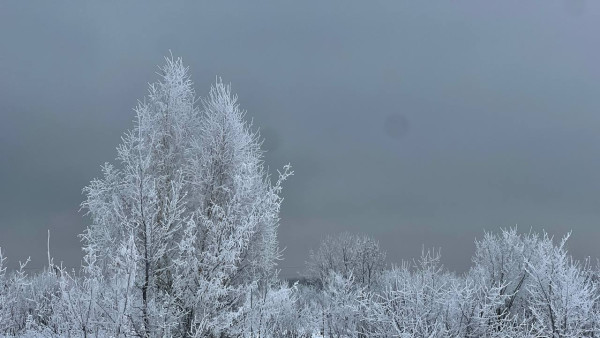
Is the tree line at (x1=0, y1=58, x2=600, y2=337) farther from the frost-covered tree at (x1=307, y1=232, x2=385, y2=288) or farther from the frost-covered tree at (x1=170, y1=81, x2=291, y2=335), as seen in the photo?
the frost-covered tree at (x1=307, y1=232, x2=385, y2=288)

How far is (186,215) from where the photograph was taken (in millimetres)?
18688

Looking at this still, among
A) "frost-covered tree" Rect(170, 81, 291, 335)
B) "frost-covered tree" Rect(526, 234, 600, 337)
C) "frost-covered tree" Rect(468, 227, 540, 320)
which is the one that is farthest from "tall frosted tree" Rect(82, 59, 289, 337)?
Result: "frost-covered tree" Rect(468, 227, 540, 320)

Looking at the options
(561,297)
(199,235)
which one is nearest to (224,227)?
(199,235)

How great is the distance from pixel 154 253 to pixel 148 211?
4.19 ft

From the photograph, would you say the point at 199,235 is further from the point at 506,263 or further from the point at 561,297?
the point at 506,263

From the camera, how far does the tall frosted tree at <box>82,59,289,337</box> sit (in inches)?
642

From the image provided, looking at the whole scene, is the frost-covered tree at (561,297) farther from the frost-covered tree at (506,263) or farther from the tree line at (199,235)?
the frost-covered tree at (506,263)

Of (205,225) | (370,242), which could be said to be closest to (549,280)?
(205,225)

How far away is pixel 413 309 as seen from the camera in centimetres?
2016

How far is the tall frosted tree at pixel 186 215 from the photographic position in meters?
16.3

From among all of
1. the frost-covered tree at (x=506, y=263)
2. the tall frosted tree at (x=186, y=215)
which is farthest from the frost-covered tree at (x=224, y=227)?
the frost-covered tree at (x=506, y=263)

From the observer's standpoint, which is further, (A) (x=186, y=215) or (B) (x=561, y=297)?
(B) (x=561, y=297)

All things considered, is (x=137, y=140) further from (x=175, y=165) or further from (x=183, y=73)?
(x=183, y=73)

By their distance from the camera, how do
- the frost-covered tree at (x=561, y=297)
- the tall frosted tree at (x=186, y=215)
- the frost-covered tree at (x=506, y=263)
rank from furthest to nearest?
the frost-covered tree at (x=506, y=263) → the frost-covered tree at (x=561, y=297) → the tall frosted tree at (x=186, y=215)
